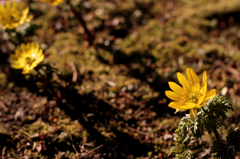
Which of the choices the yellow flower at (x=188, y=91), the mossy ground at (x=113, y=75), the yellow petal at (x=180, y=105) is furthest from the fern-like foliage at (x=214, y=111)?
the mossy ground at (x=113, y=75)

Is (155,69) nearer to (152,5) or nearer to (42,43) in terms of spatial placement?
(152,5)

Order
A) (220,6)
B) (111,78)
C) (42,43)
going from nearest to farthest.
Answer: (111,78), (42,43), (220,6)

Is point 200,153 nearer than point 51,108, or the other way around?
point 200,153

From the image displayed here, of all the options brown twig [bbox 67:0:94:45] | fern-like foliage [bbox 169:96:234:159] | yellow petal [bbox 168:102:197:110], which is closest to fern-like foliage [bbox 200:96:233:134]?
fern-like foliage [bbox 169:96:234:159]

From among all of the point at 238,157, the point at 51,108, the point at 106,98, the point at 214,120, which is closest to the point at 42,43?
the point at 51,108

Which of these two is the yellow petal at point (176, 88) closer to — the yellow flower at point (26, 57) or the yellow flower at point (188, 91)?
the yellow flower at point (188, 91)

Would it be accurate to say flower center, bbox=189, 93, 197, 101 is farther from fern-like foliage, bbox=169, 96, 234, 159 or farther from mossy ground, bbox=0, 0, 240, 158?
mossy ground, bbox=0, 0, 240, 158
